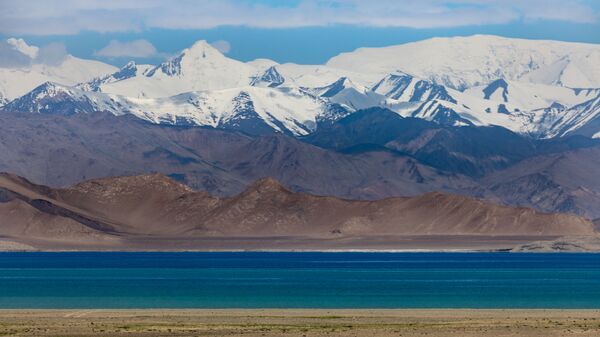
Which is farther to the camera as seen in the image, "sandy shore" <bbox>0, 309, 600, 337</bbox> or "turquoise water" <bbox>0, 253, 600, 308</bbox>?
"turquoise water" <bbox>0, 253, 600, 308</bbox>

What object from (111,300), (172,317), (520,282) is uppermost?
(172,317)

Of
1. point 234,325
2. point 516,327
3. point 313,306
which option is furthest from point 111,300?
point 516,327

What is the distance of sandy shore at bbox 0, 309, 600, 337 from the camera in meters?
88.3

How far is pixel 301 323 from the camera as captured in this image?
9819 cm

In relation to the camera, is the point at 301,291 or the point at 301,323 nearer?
the point at 301,323

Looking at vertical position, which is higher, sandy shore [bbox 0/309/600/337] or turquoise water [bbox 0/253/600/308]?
sandy shore [bbox 0/309/600/337]

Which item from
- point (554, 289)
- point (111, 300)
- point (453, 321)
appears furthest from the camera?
point (554, 289)

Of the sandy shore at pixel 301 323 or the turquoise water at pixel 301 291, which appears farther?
the turquoise water at pixel 301 291

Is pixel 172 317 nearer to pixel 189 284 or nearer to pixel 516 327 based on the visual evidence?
pixel 516 327

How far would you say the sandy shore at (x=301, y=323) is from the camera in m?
88.3

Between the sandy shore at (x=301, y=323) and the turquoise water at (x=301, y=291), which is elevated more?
the sandy shore at (x=301, y=323)

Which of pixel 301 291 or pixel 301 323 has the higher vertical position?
pixel 301 323

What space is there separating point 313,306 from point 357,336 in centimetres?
3753

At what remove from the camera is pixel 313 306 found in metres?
123
